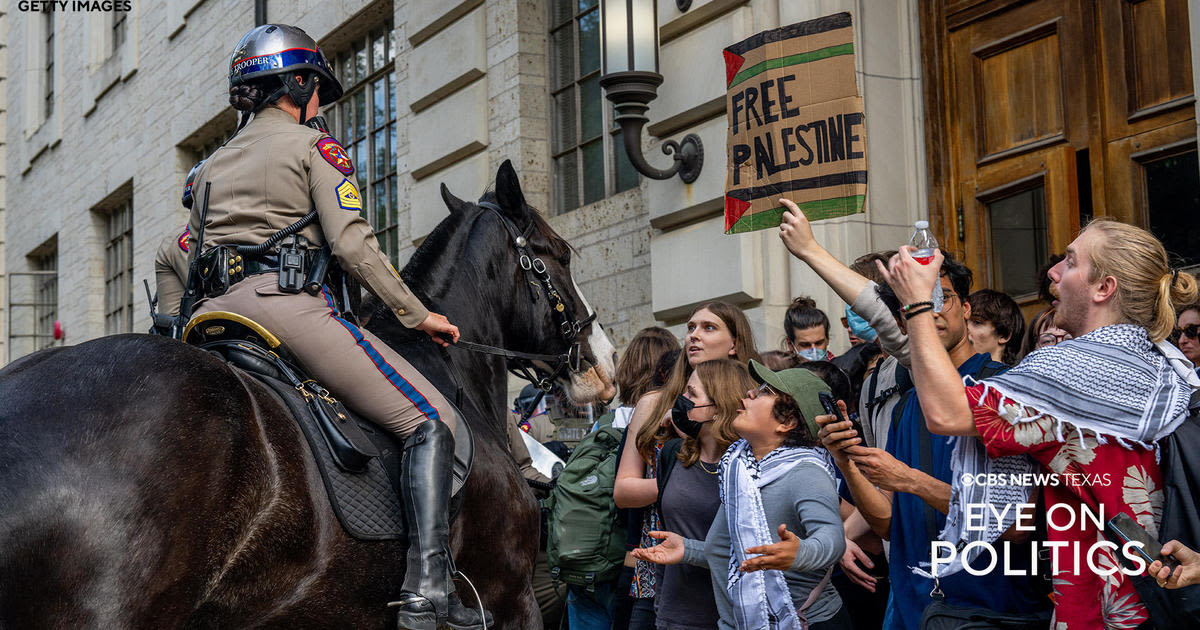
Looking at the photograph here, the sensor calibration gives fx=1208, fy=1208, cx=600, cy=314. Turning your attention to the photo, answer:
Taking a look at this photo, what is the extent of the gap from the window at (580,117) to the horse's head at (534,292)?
382 centimetres

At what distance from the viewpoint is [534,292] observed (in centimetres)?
532

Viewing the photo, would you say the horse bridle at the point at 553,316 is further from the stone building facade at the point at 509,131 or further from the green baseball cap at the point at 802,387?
the stone building facade at the point at 509,131

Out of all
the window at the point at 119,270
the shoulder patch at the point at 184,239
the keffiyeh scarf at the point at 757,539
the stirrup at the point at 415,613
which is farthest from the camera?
the window at the point at 119,270

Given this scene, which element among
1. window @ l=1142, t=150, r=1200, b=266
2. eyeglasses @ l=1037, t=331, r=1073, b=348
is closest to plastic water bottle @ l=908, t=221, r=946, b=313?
eyeglasses @ l=1037, t=331, r=1073, b=348

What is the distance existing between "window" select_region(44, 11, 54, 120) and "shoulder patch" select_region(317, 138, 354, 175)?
20.5 meters

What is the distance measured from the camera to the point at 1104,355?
2.94 m

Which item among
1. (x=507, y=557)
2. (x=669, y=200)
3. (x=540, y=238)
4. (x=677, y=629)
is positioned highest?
(x=669, y=200)

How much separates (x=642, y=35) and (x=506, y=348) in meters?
3.03

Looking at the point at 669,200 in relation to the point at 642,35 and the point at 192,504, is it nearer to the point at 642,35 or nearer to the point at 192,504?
the point at 642,35

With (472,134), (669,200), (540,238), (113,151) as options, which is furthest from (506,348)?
(113,151)

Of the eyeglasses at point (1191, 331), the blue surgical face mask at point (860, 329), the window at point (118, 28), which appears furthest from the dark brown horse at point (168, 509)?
the window at point (118, 28)

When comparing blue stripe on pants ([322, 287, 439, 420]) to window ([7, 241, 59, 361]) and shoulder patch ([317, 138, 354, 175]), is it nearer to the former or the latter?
shoulder patch ([317, 138, 354, 175])

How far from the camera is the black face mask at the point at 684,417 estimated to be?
4.54 meters

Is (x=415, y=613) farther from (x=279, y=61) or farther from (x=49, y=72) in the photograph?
(x=49, y=72)
